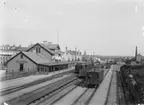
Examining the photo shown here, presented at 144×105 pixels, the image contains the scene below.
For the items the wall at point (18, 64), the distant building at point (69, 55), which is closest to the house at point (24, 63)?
the wall at point (18, 64)

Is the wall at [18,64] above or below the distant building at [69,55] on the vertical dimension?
below

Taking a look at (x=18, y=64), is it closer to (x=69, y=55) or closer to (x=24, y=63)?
(x=24, y=63)

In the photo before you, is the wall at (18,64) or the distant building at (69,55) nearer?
the wall at (18,64)

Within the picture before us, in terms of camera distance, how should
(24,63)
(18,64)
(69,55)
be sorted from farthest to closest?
1. (69,55)
2. (18,64)
3. (24,63)

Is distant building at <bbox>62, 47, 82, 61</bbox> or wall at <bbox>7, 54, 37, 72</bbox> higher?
distant building at <bbox>62, 47, 82, 61</bbox>

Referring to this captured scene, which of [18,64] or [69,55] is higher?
[69,55]

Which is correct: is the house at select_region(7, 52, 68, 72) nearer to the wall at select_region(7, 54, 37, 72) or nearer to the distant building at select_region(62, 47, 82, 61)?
the wall at select_region(7, 54, 37, 72)

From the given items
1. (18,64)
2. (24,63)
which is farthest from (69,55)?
(18,64)

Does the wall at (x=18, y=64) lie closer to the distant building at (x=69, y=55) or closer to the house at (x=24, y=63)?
the house at (x=24, y=63)

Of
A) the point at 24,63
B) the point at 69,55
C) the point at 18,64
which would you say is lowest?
the point at 18,64

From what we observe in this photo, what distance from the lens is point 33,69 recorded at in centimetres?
4344

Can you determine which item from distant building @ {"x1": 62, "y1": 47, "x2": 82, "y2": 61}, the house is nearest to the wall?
the house

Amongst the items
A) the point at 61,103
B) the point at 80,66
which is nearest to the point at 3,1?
the point at 61,103

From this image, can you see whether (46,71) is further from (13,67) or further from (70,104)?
(70,104)
